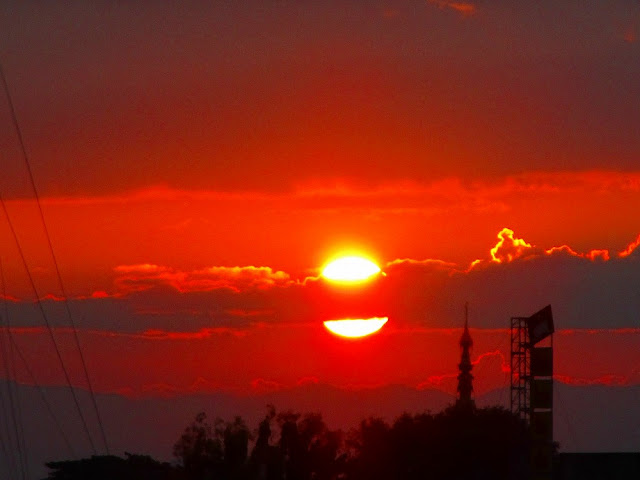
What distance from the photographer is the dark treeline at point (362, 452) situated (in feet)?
426

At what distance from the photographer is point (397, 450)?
472ft

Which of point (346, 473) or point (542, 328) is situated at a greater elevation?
point (542, 328)

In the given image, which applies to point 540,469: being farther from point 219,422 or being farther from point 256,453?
point 219,422

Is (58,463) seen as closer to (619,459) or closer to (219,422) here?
(219,422)

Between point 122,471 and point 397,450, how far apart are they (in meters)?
Answer: 26.8

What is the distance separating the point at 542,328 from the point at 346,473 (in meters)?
33.4

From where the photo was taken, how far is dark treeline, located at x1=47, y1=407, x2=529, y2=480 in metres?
130

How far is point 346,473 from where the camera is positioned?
5733 inches

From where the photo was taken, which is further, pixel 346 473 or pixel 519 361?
pixel 346 473

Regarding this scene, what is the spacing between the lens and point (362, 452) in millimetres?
147375

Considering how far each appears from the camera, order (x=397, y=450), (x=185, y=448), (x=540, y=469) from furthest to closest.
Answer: (x=397, y=450) < (x=185, y=448) < (x=540, y=469)

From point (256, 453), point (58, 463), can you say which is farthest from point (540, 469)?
point (58, 463)

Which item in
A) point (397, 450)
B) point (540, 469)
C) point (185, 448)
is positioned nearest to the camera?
point (540, 469)

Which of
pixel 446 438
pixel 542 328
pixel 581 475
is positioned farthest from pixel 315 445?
pixel 542 328
